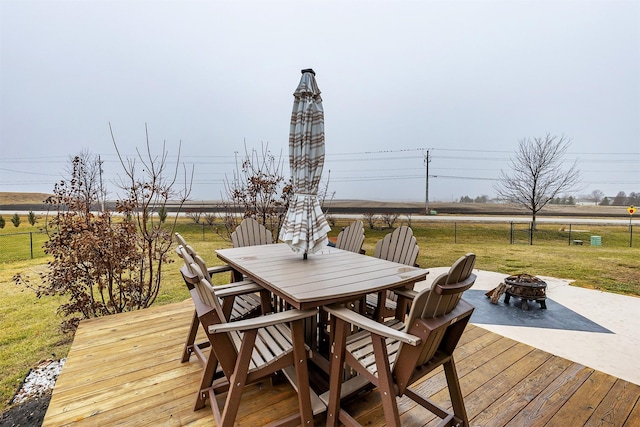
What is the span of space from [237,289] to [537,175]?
1680 centimetres

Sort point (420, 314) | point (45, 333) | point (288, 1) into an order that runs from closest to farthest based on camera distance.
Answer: point (420, 314), point (45, 333), point (288, 1)

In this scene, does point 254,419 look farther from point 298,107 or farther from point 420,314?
point 298,107

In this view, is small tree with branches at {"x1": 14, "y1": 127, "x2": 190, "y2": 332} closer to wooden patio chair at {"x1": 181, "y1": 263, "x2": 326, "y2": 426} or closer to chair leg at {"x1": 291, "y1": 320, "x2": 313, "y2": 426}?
wooden patio chair at {"x1": 181, "y1": 263, "x2": 326, "y2": 426}

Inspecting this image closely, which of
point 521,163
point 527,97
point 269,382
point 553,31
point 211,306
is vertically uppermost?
point 527,97

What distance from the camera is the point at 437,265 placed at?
7.63 metres

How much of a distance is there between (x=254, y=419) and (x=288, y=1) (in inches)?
333

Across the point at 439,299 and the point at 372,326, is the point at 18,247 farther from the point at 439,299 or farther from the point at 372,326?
the point at 439,299

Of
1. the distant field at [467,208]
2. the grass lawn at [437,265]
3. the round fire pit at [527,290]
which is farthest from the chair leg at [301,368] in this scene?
the distant field at [467,208]

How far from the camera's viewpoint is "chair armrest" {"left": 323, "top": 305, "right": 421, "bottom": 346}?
3.80 ft

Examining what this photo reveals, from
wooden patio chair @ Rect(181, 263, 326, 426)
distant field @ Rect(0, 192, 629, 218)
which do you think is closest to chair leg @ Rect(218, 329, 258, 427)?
wooden patio chair @ Rect(181, 263, 326, 426)

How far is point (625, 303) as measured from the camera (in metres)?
4.78

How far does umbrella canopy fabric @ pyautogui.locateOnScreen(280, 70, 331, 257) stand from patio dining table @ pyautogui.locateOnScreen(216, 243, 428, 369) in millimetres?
202

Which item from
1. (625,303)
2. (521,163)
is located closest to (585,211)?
(521,163)

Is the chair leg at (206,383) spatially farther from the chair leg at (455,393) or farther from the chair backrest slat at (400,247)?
the chair backrest slat at (400,247)
